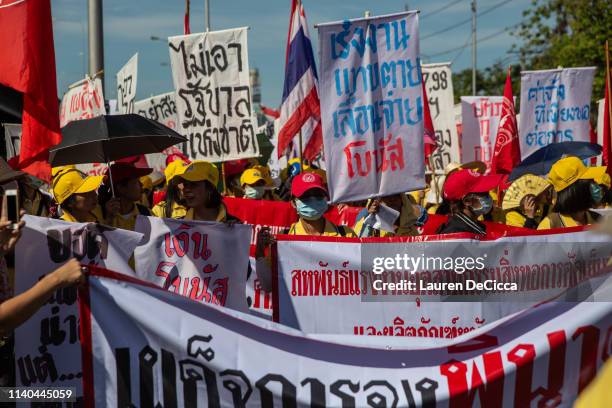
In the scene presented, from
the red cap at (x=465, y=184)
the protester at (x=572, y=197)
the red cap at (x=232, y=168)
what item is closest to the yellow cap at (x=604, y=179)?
the protester at (x=572, y=197)

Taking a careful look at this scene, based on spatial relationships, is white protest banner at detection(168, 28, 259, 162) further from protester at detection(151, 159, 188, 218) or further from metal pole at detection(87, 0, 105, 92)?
protester at detection(151, 159, 188, 218)

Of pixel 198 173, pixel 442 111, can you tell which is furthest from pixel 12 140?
pixel 442 111

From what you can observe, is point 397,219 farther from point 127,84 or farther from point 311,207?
point 127,84

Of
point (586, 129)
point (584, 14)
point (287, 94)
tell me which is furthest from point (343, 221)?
point (584, 14)

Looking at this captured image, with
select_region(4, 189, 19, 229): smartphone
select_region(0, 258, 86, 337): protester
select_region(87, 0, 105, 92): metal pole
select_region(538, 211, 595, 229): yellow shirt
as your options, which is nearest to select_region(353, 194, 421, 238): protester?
select_region(538, 211, 595, 229): yellow shirt

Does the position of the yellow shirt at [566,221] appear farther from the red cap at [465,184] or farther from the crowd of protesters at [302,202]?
the red cap at [465,184]

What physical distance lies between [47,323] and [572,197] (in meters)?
3.85

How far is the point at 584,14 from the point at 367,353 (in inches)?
1052

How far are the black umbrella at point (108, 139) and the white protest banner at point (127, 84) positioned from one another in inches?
152

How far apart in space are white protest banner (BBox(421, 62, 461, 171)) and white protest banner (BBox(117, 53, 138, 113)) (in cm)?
464

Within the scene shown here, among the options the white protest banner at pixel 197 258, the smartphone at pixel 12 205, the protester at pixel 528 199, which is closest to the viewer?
the smartphone at pixel 12 205

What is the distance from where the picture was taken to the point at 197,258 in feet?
18.3

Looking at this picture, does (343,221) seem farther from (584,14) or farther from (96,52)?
(584,14)

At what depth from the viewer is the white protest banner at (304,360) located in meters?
3.69
